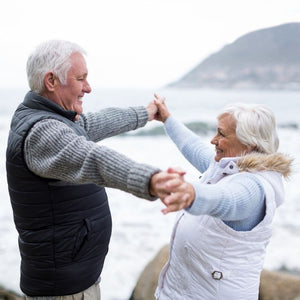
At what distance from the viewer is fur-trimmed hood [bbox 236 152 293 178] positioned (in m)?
1.29

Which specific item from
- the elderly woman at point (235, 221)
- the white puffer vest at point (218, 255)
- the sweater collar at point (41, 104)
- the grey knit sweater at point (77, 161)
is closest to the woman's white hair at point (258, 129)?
the elderly woman at point (235, 221)

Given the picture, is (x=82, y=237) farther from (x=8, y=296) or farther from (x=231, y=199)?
(x=8, y=296)

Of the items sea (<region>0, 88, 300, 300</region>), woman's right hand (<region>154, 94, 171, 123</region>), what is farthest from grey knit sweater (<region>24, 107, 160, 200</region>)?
woman's right hand (<region>154, 94, 171, 123</region>)

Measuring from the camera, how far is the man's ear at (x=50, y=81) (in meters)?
1.33

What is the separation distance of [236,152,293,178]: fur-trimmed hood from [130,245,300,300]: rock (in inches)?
60.1

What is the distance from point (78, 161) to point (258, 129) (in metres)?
0.64

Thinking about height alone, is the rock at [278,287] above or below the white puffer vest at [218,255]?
below

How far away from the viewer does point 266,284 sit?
2596 mm

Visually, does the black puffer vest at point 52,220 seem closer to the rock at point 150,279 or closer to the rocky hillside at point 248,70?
the rock at point 150,279

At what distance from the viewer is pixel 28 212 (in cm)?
138

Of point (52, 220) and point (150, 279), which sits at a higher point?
point (52, 220)

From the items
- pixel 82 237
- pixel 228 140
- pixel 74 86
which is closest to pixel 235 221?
pixel 228 140

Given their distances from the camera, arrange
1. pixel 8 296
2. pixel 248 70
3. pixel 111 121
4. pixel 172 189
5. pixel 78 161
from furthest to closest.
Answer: pixel 248 70
pixel 8 296
pixel 111 121
pixel 78 161
pixel 172 189

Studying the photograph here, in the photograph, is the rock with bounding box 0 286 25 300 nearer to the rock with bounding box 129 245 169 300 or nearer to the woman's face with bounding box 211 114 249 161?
the rock with bounding box 129 245 169 300
